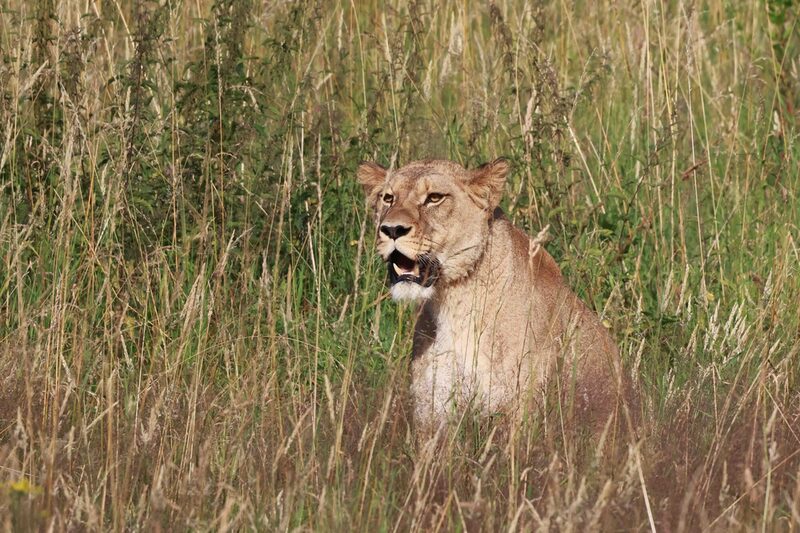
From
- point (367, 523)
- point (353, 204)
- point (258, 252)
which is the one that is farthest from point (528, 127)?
point (367, 523)

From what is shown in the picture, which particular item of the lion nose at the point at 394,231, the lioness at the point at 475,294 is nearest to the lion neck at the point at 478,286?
the lioness at the point at 475,294

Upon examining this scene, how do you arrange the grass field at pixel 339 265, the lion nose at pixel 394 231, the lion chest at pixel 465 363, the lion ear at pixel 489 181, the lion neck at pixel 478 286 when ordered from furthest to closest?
the lion ear at pixel 489 181 → the lion neck at pixel 478 286 → the lion nose at pixel 394 231 → the lion chest at pixel 465 363 → the grass field at pixel 339 265

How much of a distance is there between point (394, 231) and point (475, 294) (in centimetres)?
37

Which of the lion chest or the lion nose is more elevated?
the lion nose

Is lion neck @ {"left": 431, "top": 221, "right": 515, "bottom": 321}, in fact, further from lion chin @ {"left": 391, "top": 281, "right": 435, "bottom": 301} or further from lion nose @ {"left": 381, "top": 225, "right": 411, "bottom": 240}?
lion nose @ {"left": 381, "top": 225, "right": 411, "bottom": 240}

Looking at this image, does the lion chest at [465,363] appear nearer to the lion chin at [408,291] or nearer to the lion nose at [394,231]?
the lion chin at [408,291]

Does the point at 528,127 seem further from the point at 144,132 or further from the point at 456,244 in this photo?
the point at 144,132

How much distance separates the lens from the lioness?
4.91m

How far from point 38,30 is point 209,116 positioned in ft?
2.84

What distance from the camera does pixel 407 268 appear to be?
16.6ft

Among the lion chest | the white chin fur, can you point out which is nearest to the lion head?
the white chin fur

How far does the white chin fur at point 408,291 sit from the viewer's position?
4965 mm

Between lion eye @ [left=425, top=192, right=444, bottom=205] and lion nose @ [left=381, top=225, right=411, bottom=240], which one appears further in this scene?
lion eye @ [left=425, top=192, right=444, bottom=205]

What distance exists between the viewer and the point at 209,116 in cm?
589
